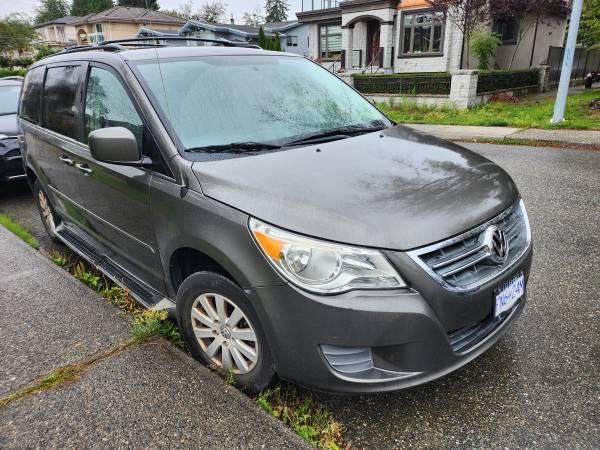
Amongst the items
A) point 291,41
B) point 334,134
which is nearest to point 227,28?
point 291,41

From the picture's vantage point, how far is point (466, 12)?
17.9 metres

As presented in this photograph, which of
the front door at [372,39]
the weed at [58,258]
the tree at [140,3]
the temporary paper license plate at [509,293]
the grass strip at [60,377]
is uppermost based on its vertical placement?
the tree at [140,3]

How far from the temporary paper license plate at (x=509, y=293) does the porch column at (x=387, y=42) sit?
22078mm

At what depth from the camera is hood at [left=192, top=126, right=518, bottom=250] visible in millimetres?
1938

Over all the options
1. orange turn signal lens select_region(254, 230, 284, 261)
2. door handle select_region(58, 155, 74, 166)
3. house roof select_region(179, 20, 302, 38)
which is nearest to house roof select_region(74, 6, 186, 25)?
house roof select_region(179, 20, 302, 38)

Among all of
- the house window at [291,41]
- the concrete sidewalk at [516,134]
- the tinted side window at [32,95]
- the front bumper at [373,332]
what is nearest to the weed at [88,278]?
the tinted side window at [32,95]

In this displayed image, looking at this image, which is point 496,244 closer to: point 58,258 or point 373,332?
point 373,332

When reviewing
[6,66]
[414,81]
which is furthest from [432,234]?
[6,66]

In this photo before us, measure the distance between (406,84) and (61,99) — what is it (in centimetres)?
1305

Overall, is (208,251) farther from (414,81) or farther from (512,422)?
(414,81)

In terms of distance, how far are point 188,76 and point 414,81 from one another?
43.3ft

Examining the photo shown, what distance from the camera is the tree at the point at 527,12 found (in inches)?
706

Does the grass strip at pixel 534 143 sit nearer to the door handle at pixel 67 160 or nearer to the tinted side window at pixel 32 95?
the tinted side window at pixel 32 95

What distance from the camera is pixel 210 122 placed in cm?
265
